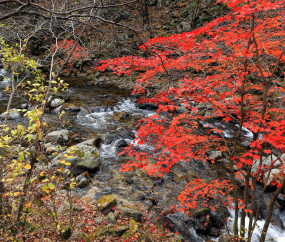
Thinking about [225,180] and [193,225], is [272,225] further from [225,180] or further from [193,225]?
[193,225]

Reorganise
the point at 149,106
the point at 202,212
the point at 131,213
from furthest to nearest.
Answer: the point at 149,106 < the point at 202,212 < the point at 131,213

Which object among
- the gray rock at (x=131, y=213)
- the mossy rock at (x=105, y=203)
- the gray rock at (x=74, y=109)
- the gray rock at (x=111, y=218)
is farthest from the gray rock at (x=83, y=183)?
the gray rock at (x=74, y=109)

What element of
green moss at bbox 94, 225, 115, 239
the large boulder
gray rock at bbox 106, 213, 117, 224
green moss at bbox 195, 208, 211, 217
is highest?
green moss at bbox 94, 225, 115, 239

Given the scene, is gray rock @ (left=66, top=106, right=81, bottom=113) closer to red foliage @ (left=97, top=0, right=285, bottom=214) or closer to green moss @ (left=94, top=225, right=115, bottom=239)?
red foliage @ (left=97, top=0, right=285, bottom=214)

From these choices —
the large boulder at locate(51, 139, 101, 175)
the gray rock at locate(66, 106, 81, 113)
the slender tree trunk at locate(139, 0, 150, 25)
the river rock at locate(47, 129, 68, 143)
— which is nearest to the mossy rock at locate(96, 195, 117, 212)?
the large boulder at locate(51, 139, 101, 175)

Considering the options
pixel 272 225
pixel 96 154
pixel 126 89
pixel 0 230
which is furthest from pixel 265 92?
pixel 126 89

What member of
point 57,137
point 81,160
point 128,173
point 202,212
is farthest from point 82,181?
point 202,212

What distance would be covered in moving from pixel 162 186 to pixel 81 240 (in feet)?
11.1

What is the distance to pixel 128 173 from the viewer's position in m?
7.07

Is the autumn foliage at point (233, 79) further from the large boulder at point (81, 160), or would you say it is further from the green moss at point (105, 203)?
the large boulder at point (81, 160)

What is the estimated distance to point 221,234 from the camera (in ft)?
16.2

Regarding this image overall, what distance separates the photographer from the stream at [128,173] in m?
5.38

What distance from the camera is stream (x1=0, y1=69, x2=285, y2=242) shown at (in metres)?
5.38

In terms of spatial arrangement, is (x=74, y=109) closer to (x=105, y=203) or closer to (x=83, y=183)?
(x=83, y=183)
